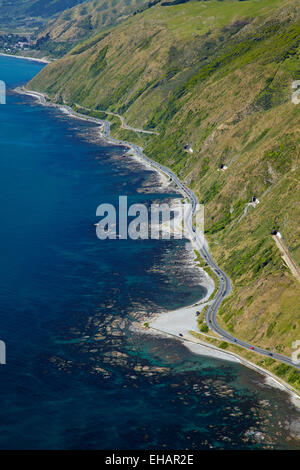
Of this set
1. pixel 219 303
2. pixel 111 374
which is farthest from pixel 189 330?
pixel 111 374

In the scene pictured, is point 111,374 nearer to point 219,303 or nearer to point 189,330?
point 189,330

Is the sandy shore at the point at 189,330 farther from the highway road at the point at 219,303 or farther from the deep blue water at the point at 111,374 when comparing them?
the highway road at the point at 219,303

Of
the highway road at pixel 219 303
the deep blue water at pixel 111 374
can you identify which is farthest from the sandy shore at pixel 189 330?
the highway road at pixel 219 303

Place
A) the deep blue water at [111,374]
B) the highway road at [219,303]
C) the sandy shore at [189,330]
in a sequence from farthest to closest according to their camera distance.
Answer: the highway road at [219,303] → the sandy shore at [189,330] → the deep blue water at [111,374]

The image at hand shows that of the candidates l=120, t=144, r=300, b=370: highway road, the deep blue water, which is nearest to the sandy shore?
the deep blue water

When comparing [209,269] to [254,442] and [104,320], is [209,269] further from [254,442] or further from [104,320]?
[254,442]

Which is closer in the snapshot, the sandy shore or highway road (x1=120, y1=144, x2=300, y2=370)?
the sandy shore

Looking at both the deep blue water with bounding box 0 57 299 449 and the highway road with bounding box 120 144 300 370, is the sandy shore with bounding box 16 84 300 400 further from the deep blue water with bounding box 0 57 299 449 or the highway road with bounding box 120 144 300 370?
the highway road with bounding box 120 144 300 370

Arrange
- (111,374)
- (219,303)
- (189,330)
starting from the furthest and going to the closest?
(219,303)
(189,330)
(111,374)

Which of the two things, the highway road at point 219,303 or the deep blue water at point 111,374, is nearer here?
the deep blue water at point 111,374

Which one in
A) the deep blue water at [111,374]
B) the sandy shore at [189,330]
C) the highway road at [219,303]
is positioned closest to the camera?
the deep blue water at [111,374]
